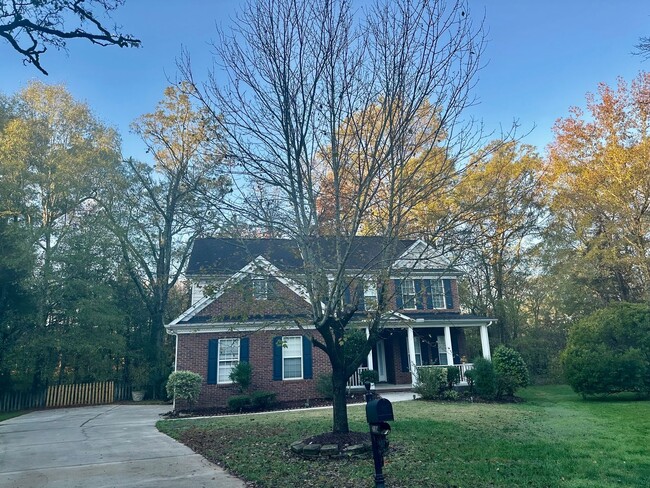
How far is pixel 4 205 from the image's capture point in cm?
1970

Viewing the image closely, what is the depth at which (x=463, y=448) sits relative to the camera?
699 cm

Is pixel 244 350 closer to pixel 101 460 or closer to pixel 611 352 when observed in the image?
pixel 101 460

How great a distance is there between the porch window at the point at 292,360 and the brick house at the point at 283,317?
0.04 metres

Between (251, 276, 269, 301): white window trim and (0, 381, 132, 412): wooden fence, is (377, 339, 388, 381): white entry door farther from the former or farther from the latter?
(251, 276, 269, 301): white window trim

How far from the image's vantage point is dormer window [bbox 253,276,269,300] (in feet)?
25.8

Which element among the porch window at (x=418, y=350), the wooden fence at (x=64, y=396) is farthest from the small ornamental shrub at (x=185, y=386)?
the porch window at (x=418, y=350)

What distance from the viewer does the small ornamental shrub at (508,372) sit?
14.5 meters

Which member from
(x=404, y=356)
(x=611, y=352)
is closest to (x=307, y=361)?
(x=404, y=356)

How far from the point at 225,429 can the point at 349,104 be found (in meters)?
7.61

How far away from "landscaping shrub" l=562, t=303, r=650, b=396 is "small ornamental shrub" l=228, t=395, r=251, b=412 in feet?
34.5

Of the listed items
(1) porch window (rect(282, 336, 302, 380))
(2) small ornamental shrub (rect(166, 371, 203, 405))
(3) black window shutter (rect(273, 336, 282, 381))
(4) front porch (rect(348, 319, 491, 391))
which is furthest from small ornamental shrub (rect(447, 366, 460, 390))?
(2) small ornamental shrub (rect(166, 371, 203, 405))

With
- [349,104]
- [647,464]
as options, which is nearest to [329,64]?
[349,104]

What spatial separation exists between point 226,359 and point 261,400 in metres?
2.19

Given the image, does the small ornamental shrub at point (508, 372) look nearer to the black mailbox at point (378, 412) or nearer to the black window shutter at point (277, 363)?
the black window shutter at point (277, 363)
